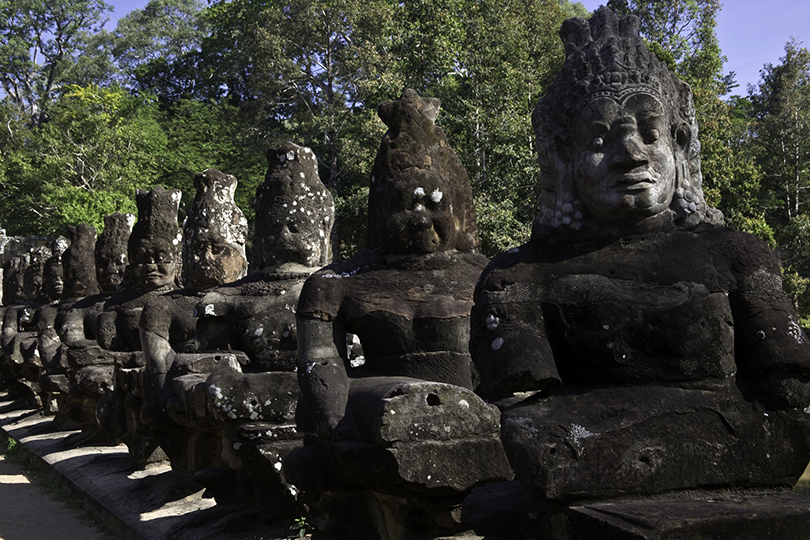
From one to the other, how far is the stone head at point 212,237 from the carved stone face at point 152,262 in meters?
1.50

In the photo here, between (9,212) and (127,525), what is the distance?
91.7 ft

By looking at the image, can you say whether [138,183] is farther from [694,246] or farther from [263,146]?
[694,246]

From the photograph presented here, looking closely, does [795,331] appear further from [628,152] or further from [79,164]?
[79,164]

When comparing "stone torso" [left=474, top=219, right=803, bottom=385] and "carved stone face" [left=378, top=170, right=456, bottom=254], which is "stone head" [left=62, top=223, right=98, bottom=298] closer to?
"carved stone face" [left=378, top=170, right=456, bottom=254]

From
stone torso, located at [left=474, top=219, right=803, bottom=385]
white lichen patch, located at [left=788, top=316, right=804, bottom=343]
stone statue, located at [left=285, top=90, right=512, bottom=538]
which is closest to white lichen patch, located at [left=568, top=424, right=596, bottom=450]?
stone torso, located at [left=474, top=219, right=803, bottom=385]

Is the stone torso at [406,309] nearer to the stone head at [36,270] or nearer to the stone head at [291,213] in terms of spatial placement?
the stone head at [291,213]

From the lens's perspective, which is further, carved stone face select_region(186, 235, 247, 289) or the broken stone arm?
carved stone face select_region(186, 235, 247, 289)

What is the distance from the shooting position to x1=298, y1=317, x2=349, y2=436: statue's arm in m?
3.86

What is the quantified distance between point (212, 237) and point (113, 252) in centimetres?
388

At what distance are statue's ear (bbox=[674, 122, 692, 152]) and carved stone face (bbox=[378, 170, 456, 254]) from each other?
1341 mm

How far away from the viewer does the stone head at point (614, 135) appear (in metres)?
2.99

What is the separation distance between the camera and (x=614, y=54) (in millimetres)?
3088

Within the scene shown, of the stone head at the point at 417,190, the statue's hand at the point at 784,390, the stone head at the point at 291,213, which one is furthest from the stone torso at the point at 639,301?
the stone head at the point at 291,213

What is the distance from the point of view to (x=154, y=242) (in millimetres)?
8750
